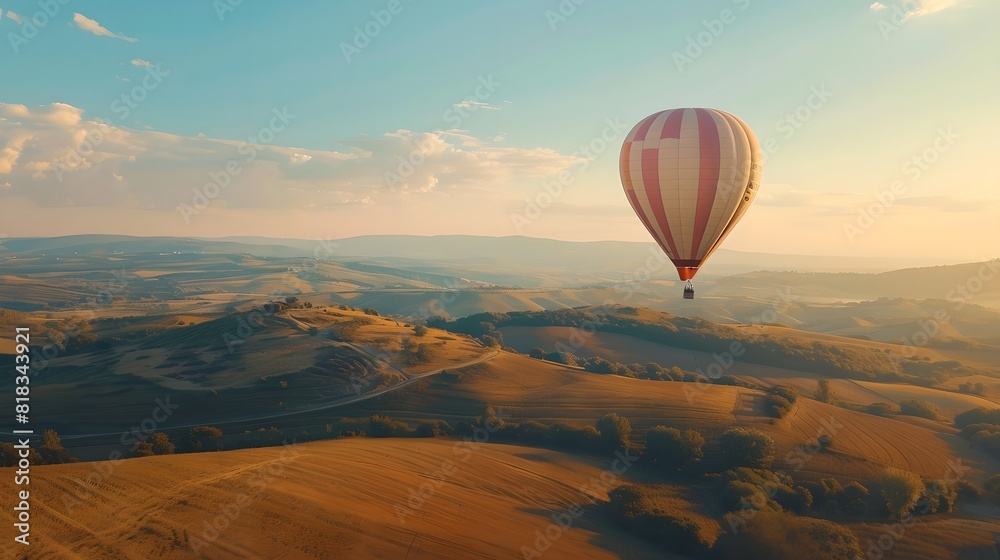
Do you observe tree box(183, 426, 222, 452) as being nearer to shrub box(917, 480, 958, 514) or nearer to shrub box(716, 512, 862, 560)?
shrub box(716, 512, 862, 560)

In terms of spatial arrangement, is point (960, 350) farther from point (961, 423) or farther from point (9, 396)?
point (9, 396)

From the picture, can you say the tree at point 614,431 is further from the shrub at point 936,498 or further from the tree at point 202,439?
the tree at point 202,439

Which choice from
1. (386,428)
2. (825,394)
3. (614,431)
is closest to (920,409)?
(825,394)

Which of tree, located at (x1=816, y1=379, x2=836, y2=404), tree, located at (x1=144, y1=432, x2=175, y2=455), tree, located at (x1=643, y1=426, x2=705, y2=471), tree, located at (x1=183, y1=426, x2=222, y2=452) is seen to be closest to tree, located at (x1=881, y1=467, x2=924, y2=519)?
tree, located at (x1=643, y1=426, x2=705, y2=471)

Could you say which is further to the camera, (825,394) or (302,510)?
(825,394)

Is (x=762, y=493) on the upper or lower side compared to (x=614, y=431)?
lower

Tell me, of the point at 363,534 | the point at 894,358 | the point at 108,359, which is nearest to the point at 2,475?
the point at 363,534

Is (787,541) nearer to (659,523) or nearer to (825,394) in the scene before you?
(659,523)
